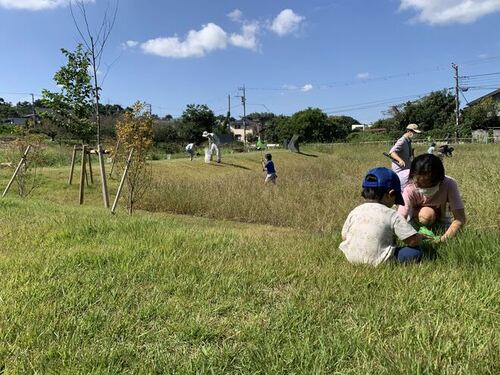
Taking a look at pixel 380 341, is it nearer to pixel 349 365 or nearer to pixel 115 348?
pixel 349 365

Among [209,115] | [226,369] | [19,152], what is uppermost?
[209,115]

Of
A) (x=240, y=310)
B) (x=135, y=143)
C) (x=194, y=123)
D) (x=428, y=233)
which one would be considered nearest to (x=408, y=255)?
(x=428, y=233)

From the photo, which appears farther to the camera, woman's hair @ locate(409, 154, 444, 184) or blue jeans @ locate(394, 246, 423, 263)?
woman's hair @ locate(409, 154, 444, 184)

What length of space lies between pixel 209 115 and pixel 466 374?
6558 centimetres

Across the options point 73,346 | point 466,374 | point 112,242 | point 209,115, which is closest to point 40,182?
point 112,242

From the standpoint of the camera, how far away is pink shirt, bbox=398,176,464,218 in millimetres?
4816

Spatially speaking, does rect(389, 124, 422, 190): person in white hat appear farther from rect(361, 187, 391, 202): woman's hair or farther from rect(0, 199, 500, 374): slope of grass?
rect(361, 187, 391, 202): woman's hair

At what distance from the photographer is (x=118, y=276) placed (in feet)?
12.1

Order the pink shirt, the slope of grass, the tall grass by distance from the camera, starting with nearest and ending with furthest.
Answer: the slope of grass → the pink shirt → the tall grass

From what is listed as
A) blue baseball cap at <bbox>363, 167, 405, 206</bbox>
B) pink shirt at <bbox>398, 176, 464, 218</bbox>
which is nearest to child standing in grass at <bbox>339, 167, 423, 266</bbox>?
blue baseball cap at <bbox>363, 167, 405, 206</bbox>

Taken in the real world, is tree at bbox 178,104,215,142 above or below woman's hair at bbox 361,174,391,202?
above

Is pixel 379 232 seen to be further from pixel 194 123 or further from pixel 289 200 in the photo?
pixel 194 123

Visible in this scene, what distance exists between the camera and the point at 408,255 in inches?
155

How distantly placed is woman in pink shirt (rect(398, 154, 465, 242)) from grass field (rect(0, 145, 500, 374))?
27 centimetres
